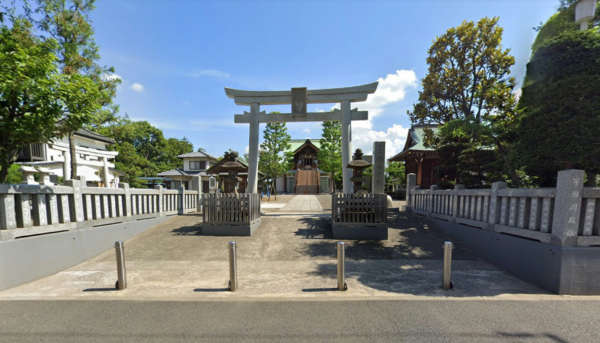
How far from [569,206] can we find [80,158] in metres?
28.3

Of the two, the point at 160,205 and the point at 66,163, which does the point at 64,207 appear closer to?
the point at 160,205

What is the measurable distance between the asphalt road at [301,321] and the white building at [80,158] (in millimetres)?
10535

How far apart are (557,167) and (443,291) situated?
16.1ft

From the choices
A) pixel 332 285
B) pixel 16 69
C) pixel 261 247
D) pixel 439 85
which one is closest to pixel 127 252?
pixel 261 247

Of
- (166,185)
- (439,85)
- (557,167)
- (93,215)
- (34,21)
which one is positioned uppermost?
(34,21)

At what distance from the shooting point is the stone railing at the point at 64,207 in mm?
4445

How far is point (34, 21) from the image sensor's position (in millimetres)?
9727

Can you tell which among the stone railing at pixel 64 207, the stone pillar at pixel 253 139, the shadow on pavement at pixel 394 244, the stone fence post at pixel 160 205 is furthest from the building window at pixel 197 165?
the shadow on pavement at pixel 394 244

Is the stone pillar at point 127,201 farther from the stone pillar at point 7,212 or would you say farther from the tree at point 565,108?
the tree at point 565,108

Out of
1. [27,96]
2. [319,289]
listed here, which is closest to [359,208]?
[319,289]

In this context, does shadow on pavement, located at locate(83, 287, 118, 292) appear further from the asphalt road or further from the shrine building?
the shrine building

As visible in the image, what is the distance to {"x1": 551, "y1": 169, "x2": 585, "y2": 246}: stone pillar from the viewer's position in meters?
3.91

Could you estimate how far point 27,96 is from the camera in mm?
4473

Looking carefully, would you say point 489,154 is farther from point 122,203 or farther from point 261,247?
point 122,203
